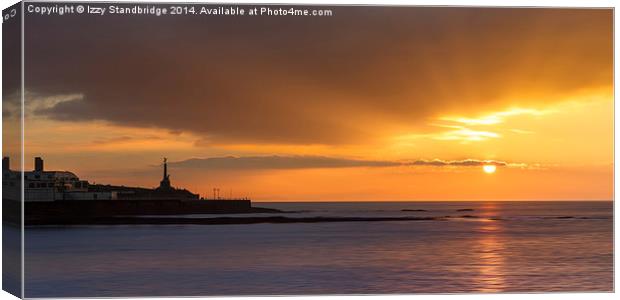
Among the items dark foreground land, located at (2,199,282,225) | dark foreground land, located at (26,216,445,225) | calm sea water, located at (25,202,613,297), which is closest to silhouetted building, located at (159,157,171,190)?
dark foreground land, located at (2,199,282,225)

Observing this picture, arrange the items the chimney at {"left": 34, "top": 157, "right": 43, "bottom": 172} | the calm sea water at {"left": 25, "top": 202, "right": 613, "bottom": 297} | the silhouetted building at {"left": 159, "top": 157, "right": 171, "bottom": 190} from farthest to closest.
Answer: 1. the silhouetted building at {"left": 159, "top": 157, "right": 171, "bottom": 190}
2. the calm sea water at {"left": 25, "top": 202, "right": 613, "bottom": 297}
3. the chimney at {"left": 34, "top": 157, "right": 43, "bottom": 172}

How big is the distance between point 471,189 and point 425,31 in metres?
1.92

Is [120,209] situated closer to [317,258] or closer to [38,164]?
[38,164]

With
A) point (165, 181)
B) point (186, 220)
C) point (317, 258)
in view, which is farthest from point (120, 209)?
point (317, 258)

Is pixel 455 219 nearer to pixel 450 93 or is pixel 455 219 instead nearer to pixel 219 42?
pixel 450 93

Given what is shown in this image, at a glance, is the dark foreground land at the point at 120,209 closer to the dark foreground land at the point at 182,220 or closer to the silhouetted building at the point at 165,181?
the dark foreground land at the point at 182,220

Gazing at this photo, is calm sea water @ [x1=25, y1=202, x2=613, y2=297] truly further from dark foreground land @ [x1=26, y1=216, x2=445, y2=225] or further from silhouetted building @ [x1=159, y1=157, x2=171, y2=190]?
silhouetted building @ [x1=159, y1=157, x2=171, y2=190]

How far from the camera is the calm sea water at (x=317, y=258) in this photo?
51.7 feet

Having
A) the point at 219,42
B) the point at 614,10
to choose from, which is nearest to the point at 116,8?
the point at 219,42

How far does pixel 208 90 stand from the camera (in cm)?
1595

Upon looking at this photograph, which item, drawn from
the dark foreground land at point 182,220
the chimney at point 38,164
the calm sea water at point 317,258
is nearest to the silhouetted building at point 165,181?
the dark foreground land at point 182,220

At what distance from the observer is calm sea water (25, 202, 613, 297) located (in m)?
15.8

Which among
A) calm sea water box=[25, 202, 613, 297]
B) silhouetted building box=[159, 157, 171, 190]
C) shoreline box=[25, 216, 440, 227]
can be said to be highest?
silhouetted building box=[159, 157, 171, 190]

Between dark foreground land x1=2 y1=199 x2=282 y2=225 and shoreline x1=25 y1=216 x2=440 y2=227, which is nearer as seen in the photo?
dark foreground land x1=2 y1=199 x2=282 y2=225
